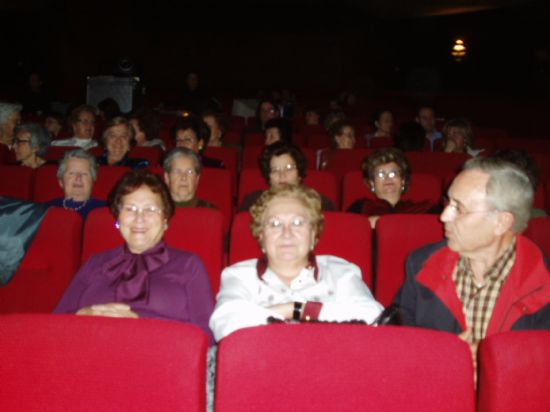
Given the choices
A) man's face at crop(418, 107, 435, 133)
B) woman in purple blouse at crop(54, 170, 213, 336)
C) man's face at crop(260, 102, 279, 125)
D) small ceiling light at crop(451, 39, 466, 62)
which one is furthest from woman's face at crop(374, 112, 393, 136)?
small ceiling light at crop(451, 39, 466, 62)

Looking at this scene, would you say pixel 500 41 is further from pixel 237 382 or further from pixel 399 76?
pixel 237 382

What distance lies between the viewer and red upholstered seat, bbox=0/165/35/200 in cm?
354

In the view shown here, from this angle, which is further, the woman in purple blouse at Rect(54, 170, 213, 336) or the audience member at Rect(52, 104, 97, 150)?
the audience member at Rect(52, 104, 97, 150)

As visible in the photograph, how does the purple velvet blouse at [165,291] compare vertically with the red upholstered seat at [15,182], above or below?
below

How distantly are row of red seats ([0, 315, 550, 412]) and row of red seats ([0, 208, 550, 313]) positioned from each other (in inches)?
49.5

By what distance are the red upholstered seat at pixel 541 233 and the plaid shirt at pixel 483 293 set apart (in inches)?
28.0

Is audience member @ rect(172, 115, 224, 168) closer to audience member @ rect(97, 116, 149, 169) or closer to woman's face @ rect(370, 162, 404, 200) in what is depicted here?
audience member @ rect(97, 116, 149, 169)

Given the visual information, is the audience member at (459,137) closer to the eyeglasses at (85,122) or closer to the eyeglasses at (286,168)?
the eyeglasses at (286,168)

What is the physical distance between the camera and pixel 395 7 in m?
11.5

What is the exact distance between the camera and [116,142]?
422 cm

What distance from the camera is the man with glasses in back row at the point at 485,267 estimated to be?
1733mm

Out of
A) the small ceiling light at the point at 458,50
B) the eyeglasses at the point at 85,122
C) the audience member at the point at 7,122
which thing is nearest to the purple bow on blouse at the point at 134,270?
the eyeglasses at the point at 85,122

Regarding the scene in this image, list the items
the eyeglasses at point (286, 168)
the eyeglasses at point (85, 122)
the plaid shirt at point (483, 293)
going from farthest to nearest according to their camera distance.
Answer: the eyeglasses at point (85, 122) → the eyeglasses at point (286, 168) → the plaid shirt at point (483, 293)

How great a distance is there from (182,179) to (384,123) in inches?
140
